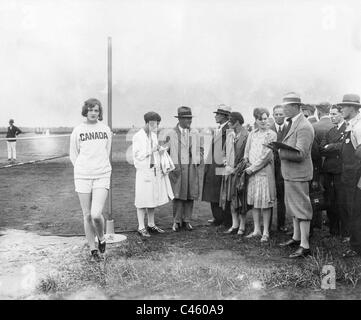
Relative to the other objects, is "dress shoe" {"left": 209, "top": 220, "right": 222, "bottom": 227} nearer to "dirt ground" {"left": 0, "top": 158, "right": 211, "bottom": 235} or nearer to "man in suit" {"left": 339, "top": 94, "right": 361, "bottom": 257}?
"dirt ground" {"left": 0, "top": 158, "right": 211, "bottom": 235}

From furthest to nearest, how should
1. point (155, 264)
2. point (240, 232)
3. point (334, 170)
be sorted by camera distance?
1. point (240, 232)
2. point (334, 170)
3. point (155, 264)

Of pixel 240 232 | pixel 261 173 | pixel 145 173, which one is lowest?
pixel 240 232

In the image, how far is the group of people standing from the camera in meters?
5.52

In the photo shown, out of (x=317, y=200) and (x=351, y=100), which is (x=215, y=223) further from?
(x=351, y=100)

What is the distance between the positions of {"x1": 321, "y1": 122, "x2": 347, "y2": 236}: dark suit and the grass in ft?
2.02

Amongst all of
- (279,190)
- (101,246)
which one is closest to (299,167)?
(279,190)

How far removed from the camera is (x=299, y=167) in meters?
5.58

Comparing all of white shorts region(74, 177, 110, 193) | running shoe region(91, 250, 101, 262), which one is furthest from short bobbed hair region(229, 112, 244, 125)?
running shoe region(91, 250, 101, 262)

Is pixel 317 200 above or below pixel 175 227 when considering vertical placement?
above

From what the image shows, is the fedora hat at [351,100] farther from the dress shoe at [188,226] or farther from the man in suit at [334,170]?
the dress shoe at [188,226]

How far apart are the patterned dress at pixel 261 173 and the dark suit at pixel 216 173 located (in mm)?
680

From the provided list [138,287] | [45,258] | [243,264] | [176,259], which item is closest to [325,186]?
[243,264]

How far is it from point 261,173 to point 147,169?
1.71 meters
